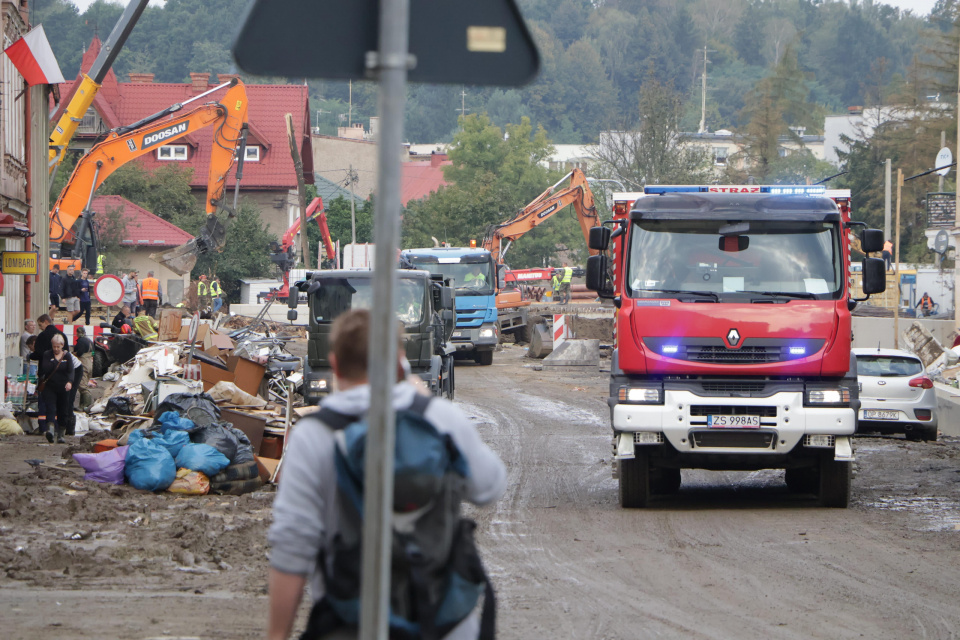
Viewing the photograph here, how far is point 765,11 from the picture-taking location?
618 feet

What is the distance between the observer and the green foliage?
73.7 meters

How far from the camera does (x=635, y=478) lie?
471 inches

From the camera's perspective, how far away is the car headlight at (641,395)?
1164 centimetres

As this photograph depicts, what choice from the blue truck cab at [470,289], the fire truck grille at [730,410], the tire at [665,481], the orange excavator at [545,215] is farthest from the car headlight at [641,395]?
the orange excavator at [545,215]

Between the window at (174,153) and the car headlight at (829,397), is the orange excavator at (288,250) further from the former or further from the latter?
the car headlight at (829,397)

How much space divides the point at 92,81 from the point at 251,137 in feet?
147

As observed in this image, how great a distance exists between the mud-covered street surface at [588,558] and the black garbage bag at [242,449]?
51cm

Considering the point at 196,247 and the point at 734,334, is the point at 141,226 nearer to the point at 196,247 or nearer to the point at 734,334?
the point at 196,247

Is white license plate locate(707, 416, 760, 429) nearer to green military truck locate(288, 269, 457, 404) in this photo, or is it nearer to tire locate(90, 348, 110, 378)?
green military truck locate(288, 269, 457, 404)

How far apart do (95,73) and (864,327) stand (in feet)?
77.7

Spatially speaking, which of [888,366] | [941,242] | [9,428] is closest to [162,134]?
[9,428]

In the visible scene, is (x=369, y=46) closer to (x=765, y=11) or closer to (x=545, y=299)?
(x=545, y=299)

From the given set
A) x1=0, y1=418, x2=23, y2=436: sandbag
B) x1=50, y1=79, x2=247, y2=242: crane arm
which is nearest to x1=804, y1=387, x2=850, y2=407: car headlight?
x1=0, y1=418, x2=23, y2=436: sandbag

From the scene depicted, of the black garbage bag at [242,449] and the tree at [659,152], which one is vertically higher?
the tree at [659,152]
